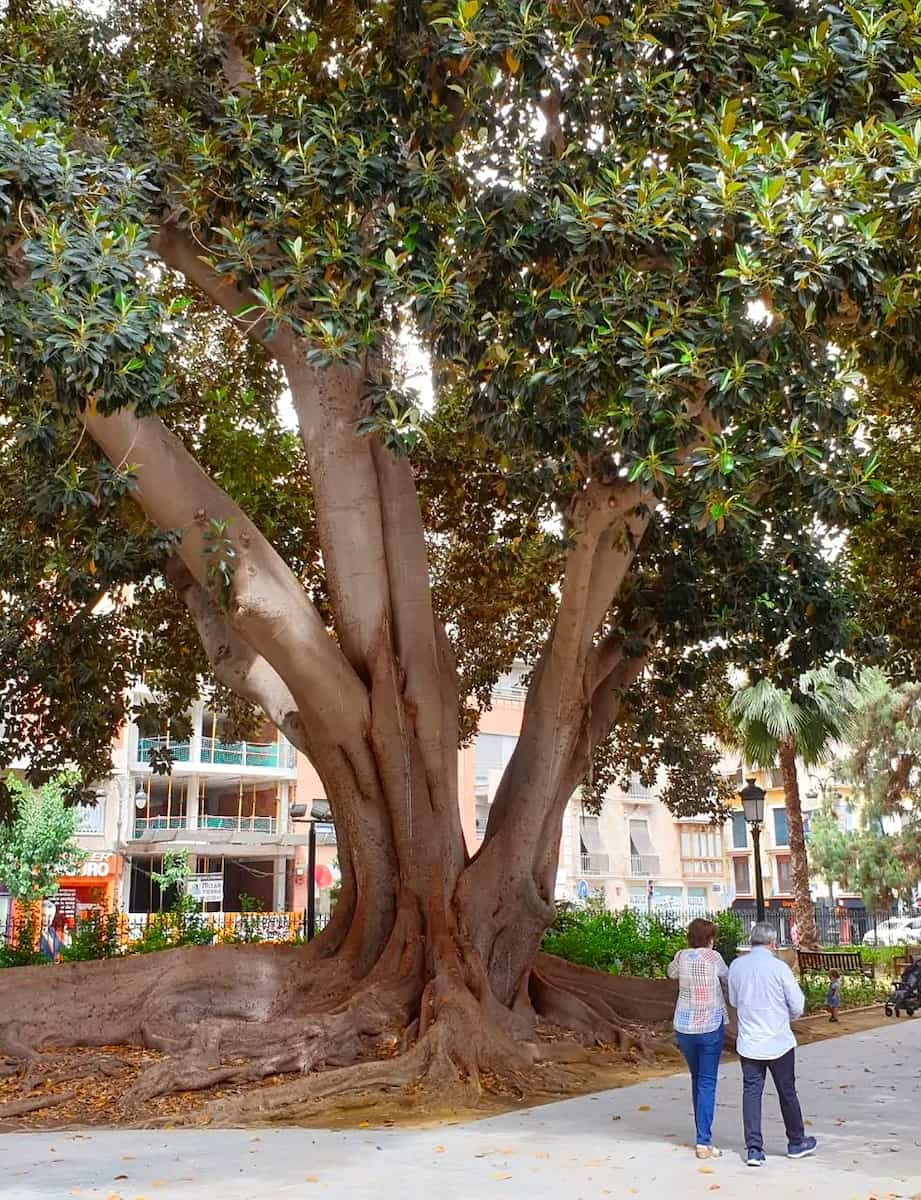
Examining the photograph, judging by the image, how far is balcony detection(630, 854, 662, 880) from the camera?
48.3 m

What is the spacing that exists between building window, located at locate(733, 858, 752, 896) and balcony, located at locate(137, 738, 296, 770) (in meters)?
31.3

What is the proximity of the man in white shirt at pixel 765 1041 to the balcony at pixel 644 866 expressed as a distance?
42334 millimetres

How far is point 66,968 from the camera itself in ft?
35.6

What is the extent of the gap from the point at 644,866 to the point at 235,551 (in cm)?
4155

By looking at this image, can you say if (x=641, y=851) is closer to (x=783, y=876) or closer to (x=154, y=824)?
(x=783, y=876)

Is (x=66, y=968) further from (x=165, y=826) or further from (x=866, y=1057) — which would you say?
(x=165, y=826)

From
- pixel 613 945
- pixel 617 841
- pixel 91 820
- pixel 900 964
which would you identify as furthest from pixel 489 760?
pixel 613 945

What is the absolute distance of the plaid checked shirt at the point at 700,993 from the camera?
689cm

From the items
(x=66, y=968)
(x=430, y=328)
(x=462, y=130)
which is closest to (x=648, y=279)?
(x=430, y=328)

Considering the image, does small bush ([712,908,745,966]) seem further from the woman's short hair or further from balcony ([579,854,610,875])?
balcony ([579,854,610,875])

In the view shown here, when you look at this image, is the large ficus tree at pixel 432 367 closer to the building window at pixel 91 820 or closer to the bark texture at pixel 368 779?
the bark texture at pixel 368 779

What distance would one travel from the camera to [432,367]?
991cm

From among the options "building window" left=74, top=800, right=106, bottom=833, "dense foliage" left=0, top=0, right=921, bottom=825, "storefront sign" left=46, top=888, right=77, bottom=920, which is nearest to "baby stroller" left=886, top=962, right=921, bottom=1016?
"dense foliage" left=0, top=0, right=921, bottom=825

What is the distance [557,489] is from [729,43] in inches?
Answer: 140
